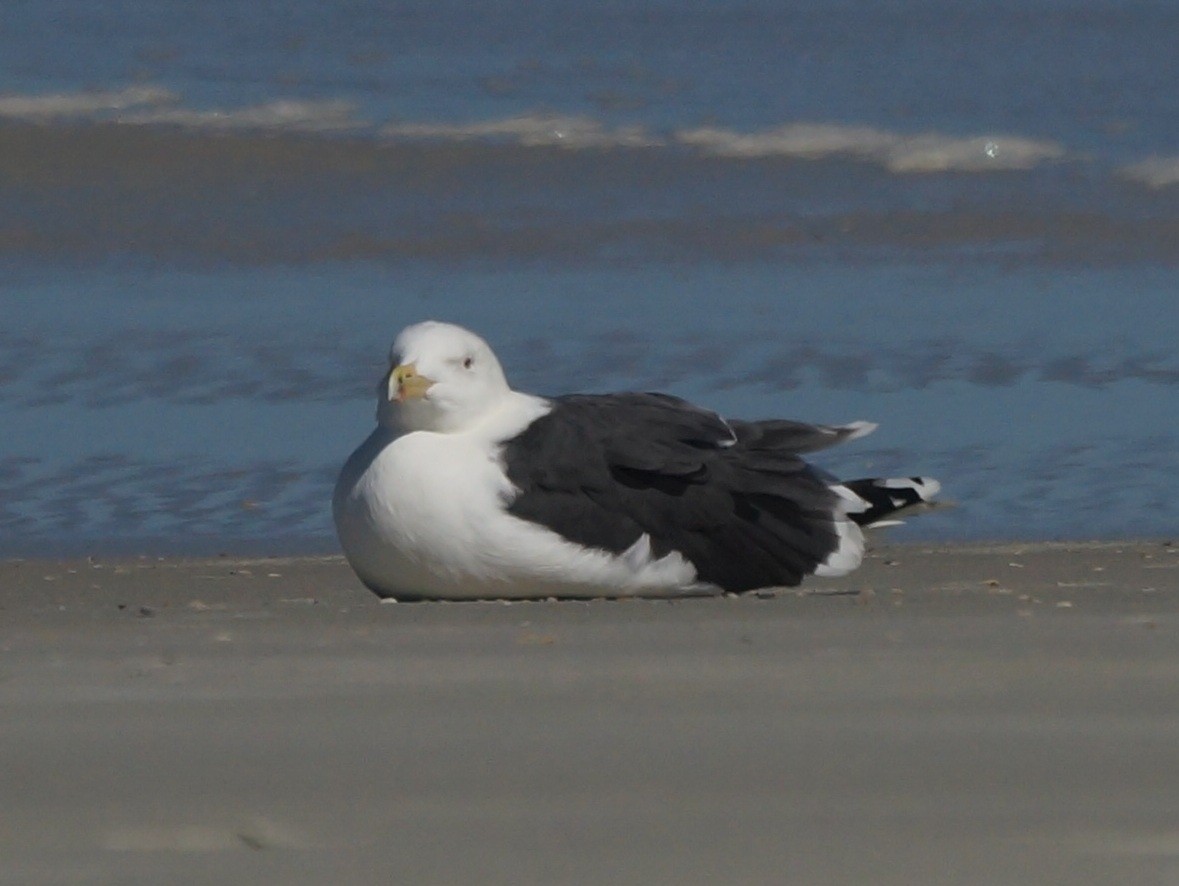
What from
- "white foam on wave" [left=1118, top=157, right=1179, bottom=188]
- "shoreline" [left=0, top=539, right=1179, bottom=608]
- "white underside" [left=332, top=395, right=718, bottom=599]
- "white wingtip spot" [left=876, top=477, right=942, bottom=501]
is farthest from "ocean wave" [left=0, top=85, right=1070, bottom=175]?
"white underside" [left=332, top=395, right=718, bottom=599]

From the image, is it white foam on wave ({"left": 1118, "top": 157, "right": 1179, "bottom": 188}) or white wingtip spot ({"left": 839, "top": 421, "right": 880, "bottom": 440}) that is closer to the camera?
white wingtip spot ({"left": 839, "top": 421, "right": 880, "bottom": 440})

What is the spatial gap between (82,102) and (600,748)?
559 inches

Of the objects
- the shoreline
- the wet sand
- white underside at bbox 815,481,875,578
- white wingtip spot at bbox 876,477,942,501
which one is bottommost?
the shoreline

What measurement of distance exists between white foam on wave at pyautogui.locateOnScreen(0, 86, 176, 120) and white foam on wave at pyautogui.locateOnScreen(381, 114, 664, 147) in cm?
180

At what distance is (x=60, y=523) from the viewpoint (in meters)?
7.42

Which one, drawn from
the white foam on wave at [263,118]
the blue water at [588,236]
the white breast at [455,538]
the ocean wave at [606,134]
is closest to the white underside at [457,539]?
the white breast at [455,538]

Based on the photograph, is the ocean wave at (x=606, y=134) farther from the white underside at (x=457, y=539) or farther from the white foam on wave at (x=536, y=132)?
the white underside at (x=457, y=539)

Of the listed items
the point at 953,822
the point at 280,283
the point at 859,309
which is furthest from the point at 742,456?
the point at 280,283

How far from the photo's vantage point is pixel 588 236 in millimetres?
12867

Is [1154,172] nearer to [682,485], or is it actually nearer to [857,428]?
[857,428]

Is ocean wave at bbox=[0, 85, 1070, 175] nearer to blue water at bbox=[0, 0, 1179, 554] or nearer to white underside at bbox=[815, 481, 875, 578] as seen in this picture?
A: blue water at bbox=[0, 0, 1179, 554]

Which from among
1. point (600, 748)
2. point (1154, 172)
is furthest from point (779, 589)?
point (1154, 172)

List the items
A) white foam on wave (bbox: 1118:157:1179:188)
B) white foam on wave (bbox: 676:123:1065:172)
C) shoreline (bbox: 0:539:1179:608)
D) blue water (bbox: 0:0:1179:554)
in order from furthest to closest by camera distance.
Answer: white foam on wave (bbox: 676:123:1065:172)
white foam on wave (bbox: 1118:157:1179:188)
blue water (bbox: 0:0:1179:554)
shoreline (bbox: 0:539:1179:608)

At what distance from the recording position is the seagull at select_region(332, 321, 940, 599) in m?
5.65
